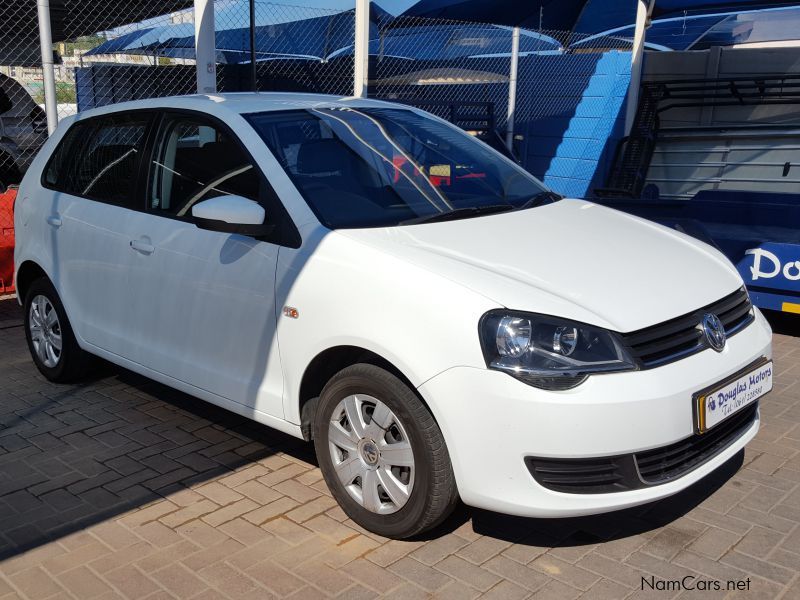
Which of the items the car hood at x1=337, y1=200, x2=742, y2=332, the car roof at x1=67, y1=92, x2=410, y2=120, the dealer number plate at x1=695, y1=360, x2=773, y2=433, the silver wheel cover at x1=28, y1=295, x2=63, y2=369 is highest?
the car roof at x1=67, y1=92, x2=410, y2=120

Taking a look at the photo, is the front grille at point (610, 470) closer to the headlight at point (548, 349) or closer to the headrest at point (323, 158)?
the headlight at point (548, 349)

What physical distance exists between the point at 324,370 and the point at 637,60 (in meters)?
9.15

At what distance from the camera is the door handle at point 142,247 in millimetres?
4211

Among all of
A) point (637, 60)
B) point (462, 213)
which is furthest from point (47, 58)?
A: point (637, 60)

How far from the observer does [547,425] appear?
9.30ft

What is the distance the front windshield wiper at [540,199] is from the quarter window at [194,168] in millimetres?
1307

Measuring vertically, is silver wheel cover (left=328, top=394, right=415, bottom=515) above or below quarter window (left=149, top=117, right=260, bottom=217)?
below

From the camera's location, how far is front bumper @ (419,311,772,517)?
2842 millimetres

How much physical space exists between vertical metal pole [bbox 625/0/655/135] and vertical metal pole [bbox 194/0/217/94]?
646 centimetres

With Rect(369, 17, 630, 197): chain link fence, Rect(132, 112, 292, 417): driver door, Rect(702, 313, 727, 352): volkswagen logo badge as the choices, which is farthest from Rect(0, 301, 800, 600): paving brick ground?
Rect(369, 17, 630, 197): chain link fence

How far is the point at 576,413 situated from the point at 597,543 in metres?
0.83

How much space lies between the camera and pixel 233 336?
3.79 meters

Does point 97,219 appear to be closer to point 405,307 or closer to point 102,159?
point 102,159

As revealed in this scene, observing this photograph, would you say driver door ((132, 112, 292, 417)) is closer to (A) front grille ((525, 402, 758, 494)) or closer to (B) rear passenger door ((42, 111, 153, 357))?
(B) rear passenger door ((42, 111, 153, 357))
